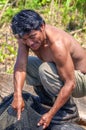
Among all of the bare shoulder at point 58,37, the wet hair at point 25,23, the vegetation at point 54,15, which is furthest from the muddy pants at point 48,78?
the vegetation at point 54,15

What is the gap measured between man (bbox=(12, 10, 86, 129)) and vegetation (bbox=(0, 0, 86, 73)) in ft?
5.86

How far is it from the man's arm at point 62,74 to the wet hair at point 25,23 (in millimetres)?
253

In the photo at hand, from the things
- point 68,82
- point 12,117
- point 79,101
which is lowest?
point 79,101

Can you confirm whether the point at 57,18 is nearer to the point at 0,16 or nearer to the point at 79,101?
the point at 0,16

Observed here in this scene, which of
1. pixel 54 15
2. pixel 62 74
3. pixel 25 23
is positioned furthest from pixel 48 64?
pixel 54 15

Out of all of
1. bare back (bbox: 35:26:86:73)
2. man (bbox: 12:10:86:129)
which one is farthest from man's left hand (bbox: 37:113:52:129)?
bare back (bbox: 35:26:86:73)

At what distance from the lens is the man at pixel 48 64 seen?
3615 millimetres

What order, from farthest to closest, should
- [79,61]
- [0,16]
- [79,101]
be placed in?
1. [0,16]
2. [79,101]
3. [79,61]

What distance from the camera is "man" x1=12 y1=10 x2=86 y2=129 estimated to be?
11.9 ft

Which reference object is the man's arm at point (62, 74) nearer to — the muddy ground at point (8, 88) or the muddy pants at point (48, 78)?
the muddy pants at point (48, 78)

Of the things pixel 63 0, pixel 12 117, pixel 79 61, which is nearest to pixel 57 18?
pixel 63 0

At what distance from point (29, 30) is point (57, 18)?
2.89m

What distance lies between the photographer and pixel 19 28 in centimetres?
358

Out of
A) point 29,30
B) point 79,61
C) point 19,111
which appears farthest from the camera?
point 79,61
